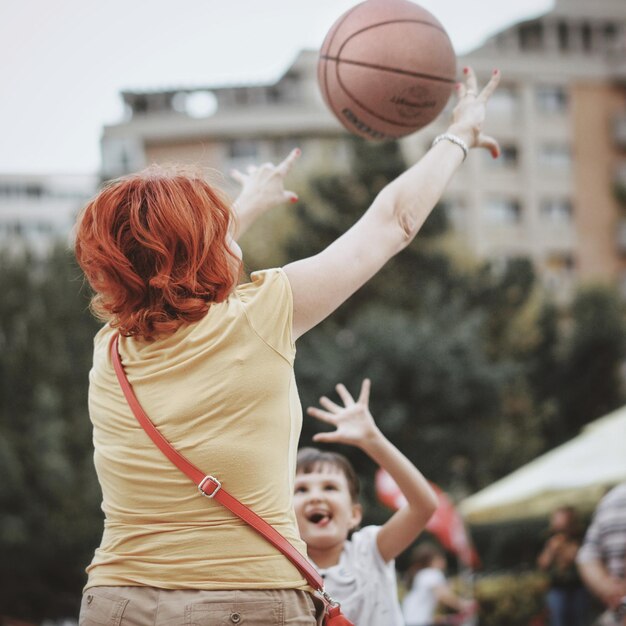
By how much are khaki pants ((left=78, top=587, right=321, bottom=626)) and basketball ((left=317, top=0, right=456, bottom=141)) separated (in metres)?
2.43

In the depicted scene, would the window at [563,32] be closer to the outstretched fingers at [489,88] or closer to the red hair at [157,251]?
the outstretched fingers at [489,88]

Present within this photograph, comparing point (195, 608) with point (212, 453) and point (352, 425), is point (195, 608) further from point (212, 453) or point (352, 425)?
point (352, 425)

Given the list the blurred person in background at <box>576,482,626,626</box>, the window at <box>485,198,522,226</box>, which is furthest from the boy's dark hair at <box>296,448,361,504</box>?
the window at <box>485,198,522,226</box>

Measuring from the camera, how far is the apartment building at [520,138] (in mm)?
43188

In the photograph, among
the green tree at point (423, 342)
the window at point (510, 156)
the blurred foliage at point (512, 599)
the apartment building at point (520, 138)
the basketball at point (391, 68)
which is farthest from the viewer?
the window at point (510, 156)

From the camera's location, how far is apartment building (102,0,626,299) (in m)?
43.2

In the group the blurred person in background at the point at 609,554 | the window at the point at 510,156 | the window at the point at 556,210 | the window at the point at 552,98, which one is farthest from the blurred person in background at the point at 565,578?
the window at the point at 552,98

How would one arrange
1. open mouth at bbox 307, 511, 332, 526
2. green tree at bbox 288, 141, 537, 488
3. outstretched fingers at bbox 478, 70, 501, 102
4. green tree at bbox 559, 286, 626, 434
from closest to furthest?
outstretched fingers at bbox 478, 70, 501, 102
open mouth at bbox 307, 511, 332, 526
green tree at bbox 288, 141, 537, 488
green tree at bbox 559, 286, 626, 434

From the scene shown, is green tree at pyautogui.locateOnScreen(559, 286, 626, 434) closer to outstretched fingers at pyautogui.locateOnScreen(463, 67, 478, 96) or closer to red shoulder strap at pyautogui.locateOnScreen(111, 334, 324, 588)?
outstretched fingers at pyautogui.locateOnScreen(463, 67, 478, 96)

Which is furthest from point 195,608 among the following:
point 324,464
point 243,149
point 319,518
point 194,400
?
point 243,149

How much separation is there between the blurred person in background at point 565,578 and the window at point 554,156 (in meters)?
35.8

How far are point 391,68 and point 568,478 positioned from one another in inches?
311

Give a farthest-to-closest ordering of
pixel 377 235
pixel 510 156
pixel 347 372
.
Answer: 1. pixel 510 156
2. pixel 347 372
3. pixel 377 235

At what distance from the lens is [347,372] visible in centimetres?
2366
